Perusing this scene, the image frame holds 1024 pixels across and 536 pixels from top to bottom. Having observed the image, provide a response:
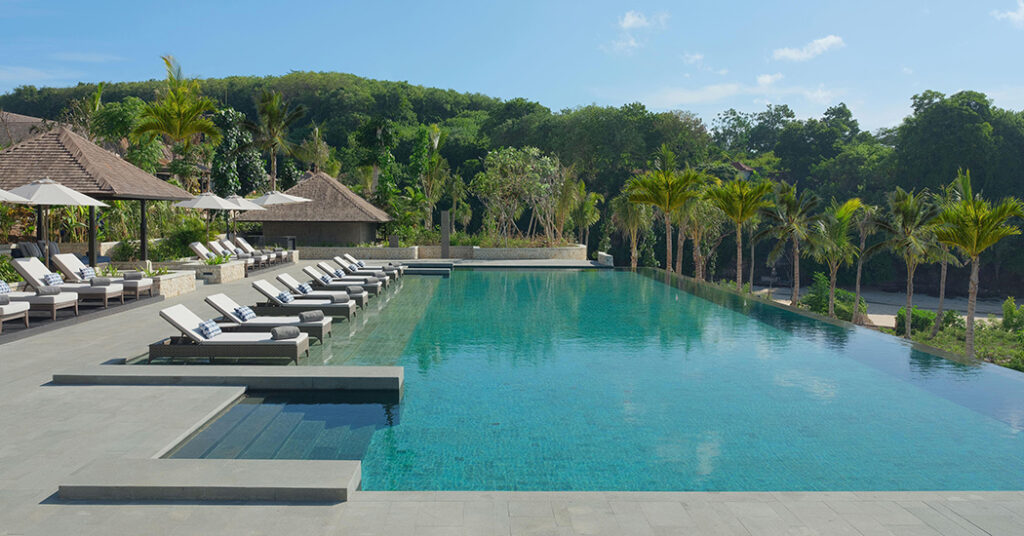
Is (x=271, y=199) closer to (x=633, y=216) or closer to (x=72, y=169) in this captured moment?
(x=72, y=169)

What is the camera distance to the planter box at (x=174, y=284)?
13.9m

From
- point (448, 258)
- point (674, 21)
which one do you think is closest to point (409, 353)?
point (674, 21)

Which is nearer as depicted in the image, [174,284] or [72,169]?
[174,284]

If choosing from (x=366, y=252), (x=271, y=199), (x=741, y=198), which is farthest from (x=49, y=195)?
(x=741, y=198)

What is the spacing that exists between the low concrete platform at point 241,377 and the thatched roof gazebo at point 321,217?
71.3 ft

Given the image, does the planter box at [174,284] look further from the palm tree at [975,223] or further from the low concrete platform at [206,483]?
the palm tree at [975,223]

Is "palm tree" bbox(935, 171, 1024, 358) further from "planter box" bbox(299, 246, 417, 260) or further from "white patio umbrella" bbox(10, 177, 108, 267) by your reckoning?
"white patio umbrella" bbox(10, 177, 108, 267)

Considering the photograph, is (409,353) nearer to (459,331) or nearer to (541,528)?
(459,331)

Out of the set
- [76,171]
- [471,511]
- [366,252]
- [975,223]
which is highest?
[76,171]

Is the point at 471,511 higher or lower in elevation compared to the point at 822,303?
higher

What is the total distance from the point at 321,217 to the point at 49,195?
15.8 meters

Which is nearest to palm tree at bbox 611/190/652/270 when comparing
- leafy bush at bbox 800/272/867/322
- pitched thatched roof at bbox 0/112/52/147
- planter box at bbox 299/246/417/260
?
leafy bush at bbox 800/272/867/322

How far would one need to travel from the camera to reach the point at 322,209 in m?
29.2

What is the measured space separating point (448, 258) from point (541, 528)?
83.8 feet
